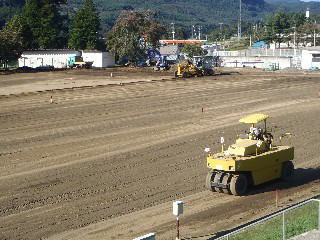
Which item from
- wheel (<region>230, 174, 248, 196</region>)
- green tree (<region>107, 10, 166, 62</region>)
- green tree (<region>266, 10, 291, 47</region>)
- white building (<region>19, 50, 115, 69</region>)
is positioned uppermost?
green tree (<region>266, 10, 291, 47</region>)

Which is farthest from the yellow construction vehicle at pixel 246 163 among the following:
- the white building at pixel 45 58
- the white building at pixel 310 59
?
the white building at pixel 45 58

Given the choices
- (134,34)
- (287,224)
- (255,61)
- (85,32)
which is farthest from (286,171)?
(85,32)

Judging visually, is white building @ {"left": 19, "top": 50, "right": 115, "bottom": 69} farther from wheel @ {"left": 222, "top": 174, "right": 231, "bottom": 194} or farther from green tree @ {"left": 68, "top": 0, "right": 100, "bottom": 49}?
wheel @ {"left": 222, "top": 174, "right": 231, "bottom": 194}

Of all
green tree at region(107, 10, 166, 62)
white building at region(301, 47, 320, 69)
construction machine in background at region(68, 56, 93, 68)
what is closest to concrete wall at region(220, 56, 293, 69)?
white building at region(301, 47, 320, 69)

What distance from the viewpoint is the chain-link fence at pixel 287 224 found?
12.4 metres

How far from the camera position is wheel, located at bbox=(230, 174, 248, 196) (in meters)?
18.9

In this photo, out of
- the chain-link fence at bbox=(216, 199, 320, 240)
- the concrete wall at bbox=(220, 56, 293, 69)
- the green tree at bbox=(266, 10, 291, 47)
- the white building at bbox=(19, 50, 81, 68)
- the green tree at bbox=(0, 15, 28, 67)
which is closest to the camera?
the chain-link fence at bbox=(216, 199, 320, 240)

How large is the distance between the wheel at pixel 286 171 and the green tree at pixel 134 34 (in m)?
67.7

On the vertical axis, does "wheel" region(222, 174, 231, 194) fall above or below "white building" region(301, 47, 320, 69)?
below

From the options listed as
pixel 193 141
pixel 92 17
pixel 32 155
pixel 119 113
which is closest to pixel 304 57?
pixel 92 17

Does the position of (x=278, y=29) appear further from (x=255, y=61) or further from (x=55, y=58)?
(x=55, y=58)

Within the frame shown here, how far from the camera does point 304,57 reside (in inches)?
3447

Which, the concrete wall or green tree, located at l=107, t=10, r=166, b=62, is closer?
green tree, located at l=107, t=10, r=166, b=62

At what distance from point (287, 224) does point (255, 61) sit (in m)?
83.5
